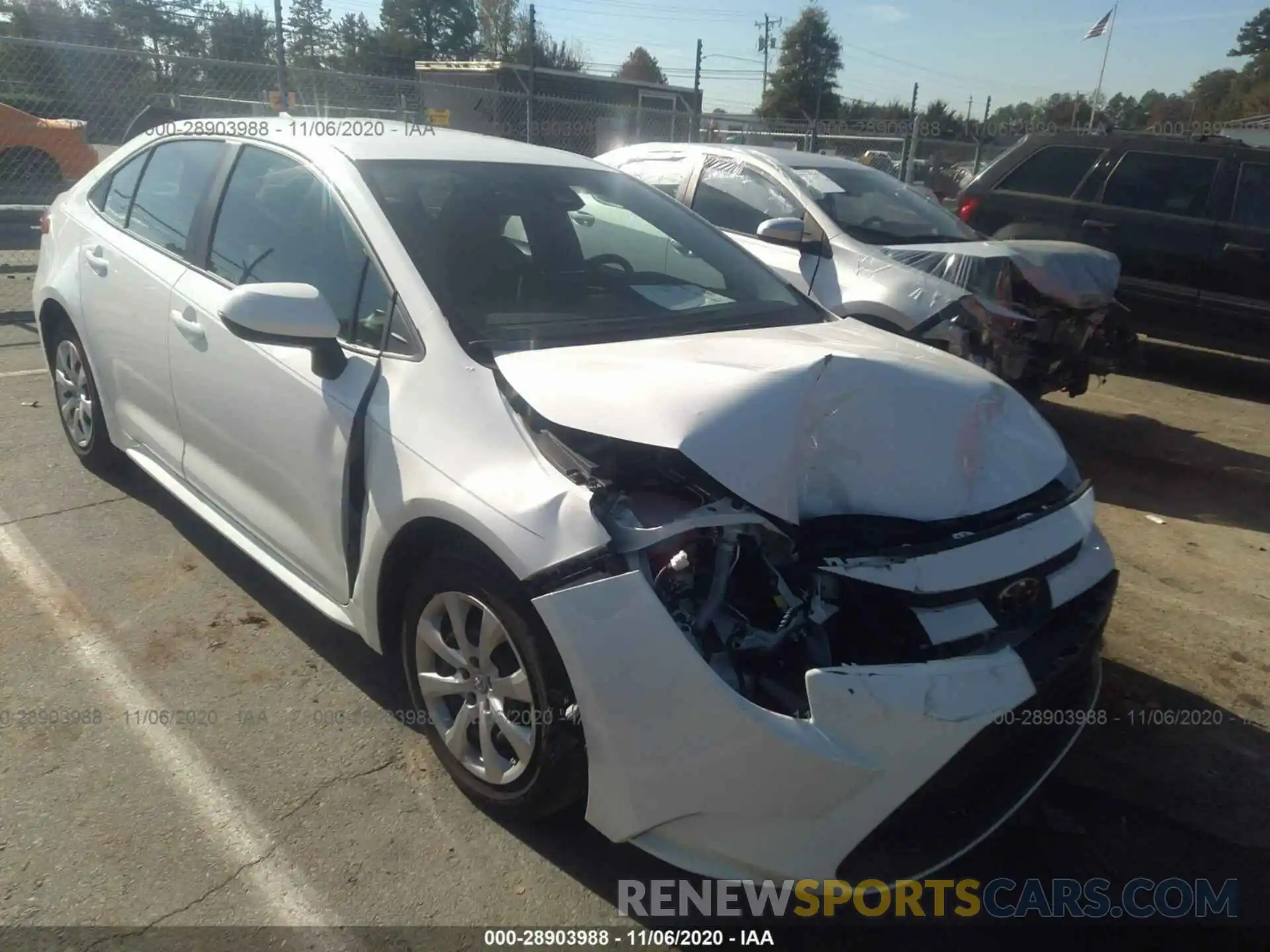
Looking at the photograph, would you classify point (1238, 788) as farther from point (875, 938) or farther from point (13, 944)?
point (13, 944)

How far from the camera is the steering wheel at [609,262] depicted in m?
3.29

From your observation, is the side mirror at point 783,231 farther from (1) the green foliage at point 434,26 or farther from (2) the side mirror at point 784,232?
(1) the green foliage at point 434,26

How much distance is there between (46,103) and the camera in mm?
10172

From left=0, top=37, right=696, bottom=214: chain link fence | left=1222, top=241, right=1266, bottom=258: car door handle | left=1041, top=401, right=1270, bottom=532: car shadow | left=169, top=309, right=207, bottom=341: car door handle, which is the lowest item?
left=1041, top=401, right=1270, bottom=532: car shadow

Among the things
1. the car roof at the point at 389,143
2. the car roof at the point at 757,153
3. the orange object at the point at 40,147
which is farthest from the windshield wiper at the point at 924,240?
the orange object at the point at 40,147

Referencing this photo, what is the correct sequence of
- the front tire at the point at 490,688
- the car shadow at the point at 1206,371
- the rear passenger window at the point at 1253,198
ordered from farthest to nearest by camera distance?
the car shadow at the point at 1206,371 < the rear passenger window at the point at 1253,198 < the front tire at the point at 490,688

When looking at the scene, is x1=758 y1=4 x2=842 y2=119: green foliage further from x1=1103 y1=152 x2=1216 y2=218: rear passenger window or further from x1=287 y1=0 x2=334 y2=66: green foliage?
x1=1103 y1=152 x2=1216 y2=218: rear passenger window

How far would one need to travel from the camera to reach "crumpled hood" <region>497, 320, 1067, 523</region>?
7.09 feet

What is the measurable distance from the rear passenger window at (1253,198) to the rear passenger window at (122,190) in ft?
25.9

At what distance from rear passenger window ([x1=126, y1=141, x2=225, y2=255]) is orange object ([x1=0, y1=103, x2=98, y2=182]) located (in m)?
9.29

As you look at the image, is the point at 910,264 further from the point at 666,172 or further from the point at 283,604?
the point at 283,604

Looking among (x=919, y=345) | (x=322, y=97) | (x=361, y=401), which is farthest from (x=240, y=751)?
(x=322, y=97)

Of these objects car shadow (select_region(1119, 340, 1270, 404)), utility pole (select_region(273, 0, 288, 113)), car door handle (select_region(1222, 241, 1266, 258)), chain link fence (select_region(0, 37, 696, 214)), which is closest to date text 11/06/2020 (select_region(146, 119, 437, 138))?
chain link fence (select_region(0, 37, 696, 214))

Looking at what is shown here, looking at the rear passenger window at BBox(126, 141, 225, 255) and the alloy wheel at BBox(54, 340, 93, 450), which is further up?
the rear passenger window at BBox(126, 141, 225, 255)
